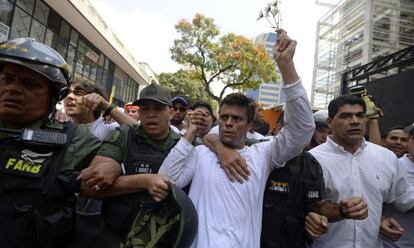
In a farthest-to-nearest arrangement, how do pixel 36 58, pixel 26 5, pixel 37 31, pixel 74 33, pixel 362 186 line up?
pixel 74 33, pixel 37 31, pixel 26 5, pixel 362 186, pixel 36 58

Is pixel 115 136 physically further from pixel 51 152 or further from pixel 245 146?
pixel 245 146

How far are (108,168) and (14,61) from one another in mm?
731

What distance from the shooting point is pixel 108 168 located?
1.97 meters

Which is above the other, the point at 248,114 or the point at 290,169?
the point at 248,114

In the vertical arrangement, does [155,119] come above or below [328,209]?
above

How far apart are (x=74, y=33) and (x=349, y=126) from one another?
14.5 m

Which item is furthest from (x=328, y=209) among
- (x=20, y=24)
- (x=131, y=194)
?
(x=20, y=24)

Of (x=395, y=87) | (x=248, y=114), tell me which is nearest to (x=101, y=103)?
(x=248, y=114)

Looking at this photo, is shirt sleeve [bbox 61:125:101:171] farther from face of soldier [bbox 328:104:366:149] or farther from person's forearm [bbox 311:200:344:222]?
face of soldier [bbox 328:104:366:149]

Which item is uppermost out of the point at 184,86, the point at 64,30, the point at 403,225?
the point at 184,86

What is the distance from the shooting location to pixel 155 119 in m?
2.57

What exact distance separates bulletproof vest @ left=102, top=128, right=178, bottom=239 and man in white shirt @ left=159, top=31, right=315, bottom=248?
186 millimetres

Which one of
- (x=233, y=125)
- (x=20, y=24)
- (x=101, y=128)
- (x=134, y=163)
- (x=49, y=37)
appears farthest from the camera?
(x=49, y=37)

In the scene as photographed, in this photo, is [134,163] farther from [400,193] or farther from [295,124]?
[400,193]
